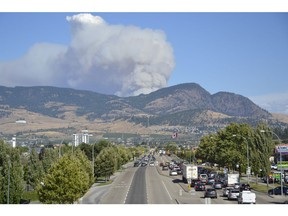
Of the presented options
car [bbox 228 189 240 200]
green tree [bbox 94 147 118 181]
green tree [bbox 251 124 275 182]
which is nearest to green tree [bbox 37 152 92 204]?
car [bbox 228 189 240 200]

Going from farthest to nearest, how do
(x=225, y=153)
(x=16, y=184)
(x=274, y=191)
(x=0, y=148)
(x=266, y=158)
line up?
(x=225, y=153), (x=0, y=148), (x=266, y=158), (x=274, y=191), (x=16, y=184)

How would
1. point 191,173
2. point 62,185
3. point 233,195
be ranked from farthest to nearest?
point 191,173, point 233,195, point 62,185

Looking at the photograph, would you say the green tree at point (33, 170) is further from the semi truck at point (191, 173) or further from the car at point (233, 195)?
the car at point (233, 195)

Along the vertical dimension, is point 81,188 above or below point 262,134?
below

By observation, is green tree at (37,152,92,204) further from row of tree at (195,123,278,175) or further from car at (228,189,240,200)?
row of tree at (195,123,278,175)

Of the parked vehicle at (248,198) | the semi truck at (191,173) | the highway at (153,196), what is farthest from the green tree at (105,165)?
the parked vehicle at (248,198)

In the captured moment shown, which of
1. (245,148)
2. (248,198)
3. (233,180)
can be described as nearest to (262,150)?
(233,180)

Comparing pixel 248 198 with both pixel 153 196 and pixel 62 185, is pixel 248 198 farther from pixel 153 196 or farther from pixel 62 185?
pixel 153 196

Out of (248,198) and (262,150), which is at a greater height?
(262,150)

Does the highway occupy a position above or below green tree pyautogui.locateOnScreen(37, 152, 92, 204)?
below
